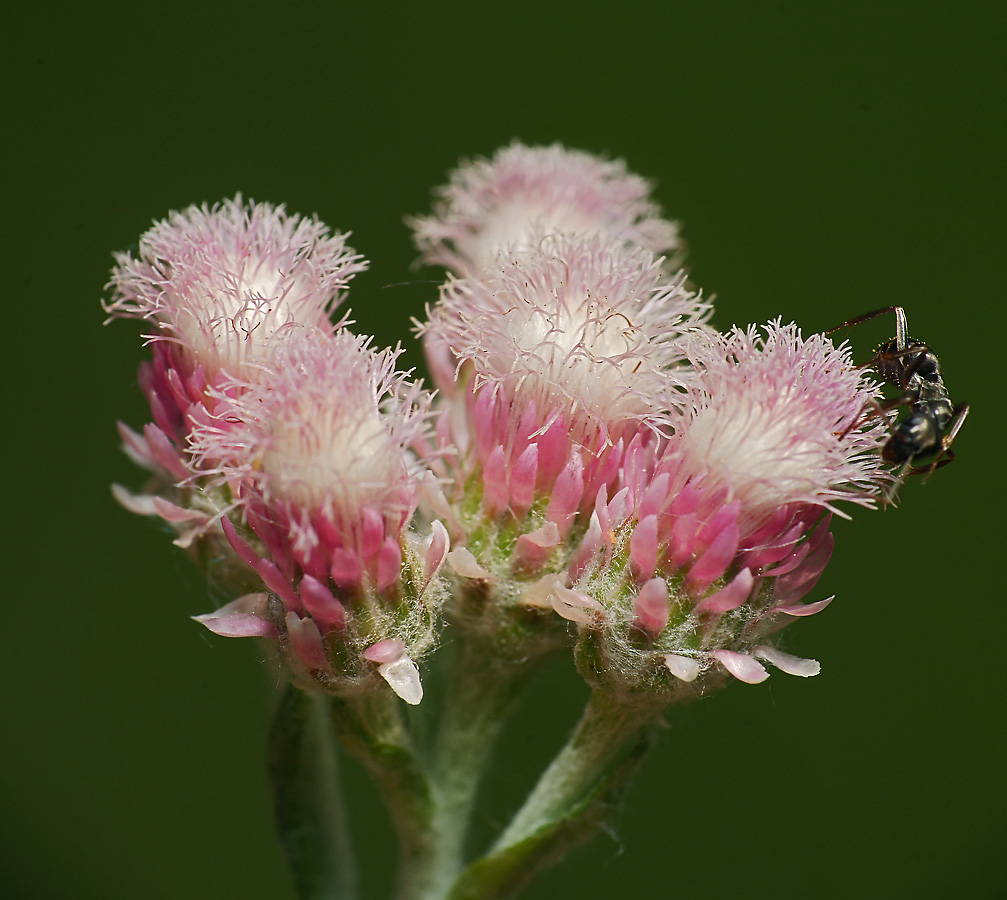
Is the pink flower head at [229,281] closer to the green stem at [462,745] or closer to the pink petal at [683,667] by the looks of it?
the green stem at [462,745]

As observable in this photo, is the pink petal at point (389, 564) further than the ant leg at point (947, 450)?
No

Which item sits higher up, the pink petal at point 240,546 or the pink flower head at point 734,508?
the pink flower head at point 734,508

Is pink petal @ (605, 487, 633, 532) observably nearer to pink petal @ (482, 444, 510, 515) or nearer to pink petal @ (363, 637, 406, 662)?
pink petal @ (482, 444, 510, 515)

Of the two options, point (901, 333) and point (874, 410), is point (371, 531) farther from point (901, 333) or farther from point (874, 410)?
point (901, 333)

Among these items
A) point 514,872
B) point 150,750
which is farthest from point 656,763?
point 514,872

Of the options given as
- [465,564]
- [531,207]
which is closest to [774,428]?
[465,564]

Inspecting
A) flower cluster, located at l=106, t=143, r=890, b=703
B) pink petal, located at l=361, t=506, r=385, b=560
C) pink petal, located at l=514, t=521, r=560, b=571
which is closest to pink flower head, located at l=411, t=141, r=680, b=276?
flower cluster, located at l=106, t=143, r=890, b=703

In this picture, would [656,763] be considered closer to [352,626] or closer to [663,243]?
[663,243]

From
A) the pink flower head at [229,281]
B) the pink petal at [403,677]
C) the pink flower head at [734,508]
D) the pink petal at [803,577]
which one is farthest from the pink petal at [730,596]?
the pink flower head at [229,281]
